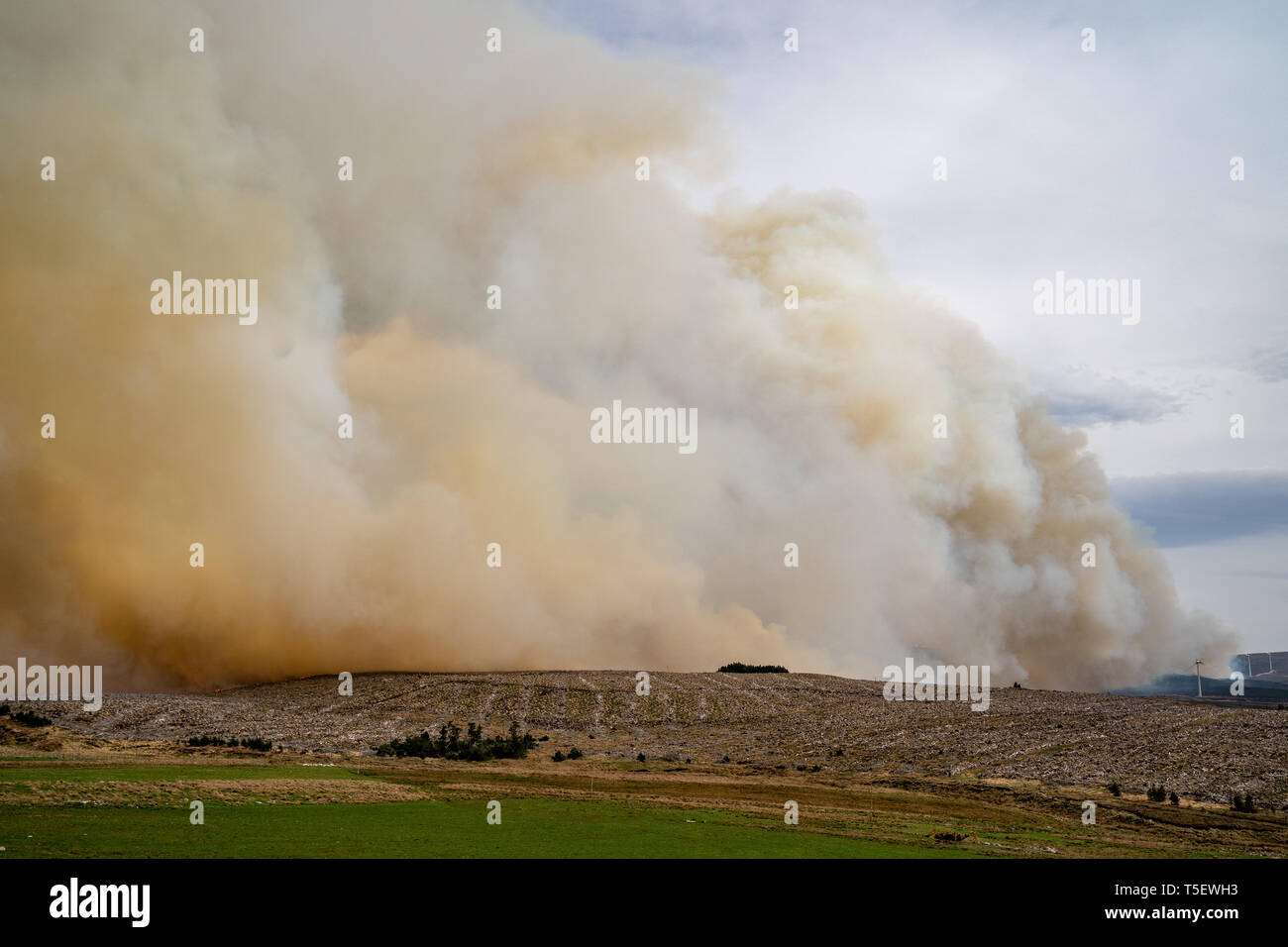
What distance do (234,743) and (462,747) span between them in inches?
480

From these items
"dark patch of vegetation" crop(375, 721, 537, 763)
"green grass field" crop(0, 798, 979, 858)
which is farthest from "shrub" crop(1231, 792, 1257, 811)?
"dark patch of vegetation" crop(375, 721, 537, 763)

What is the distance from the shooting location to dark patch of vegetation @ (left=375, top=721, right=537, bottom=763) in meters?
51.4

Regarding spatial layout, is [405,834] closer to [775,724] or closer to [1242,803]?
[1242,803]

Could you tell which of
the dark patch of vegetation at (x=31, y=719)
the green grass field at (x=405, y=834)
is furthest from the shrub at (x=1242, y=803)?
the dark patch of vegetation at (x=31, y=719)

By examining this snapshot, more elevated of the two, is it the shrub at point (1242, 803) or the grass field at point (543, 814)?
the grass field at point (543, 814)

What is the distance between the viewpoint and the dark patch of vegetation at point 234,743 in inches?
2018

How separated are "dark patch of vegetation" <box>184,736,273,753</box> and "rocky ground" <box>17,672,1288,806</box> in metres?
1.87

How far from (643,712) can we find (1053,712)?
27561 mm

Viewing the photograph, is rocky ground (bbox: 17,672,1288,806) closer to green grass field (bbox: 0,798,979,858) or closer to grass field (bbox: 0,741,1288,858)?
grass field (bbox: 0,741,1288,858)

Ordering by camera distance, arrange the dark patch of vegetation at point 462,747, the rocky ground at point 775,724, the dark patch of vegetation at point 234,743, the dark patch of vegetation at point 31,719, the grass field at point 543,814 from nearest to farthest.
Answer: the grass field at point 543,814 < the rocky ground at point 775,724 < the dark patch of vegetation at point 234,743 < the dark patch of vegetation at point 462,747 < the dark patch of vegetation at point 31,719

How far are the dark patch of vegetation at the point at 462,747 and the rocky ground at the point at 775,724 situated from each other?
2342 millimetres

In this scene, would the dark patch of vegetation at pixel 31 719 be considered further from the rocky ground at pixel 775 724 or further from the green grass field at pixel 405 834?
the green grass field at pixel 405 834

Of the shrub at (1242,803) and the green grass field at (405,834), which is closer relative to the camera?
the green grass field at (405,834)
